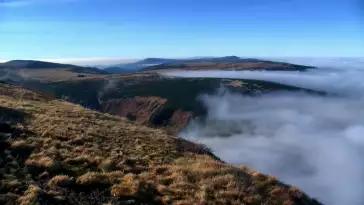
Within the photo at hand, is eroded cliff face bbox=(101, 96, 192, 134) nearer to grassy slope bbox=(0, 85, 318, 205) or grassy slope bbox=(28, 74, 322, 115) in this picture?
grassy slope bbox=(28, 74, 322, 115)

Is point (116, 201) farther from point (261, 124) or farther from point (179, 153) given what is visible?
point (261, 124)

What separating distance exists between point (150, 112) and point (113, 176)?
129 m

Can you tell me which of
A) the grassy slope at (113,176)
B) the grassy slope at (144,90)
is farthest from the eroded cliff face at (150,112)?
the grassy slope at (113,176)

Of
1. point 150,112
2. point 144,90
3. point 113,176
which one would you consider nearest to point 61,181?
point 113,176

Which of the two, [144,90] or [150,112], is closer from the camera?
[150,112]

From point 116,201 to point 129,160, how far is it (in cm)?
624

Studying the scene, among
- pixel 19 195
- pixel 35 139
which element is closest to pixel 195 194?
pixel 19 195

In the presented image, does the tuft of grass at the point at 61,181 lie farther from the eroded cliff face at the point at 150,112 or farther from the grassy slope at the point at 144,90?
the grassy slope at the point at 144,90

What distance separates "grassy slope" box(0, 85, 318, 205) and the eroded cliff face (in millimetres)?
105181

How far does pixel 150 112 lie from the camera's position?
144875 millimetres

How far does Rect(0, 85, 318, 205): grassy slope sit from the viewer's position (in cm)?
1373

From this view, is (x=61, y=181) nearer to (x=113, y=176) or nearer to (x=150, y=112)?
(x=113, y=176)

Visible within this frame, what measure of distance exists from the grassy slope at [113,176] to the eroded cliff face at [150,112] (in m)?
105

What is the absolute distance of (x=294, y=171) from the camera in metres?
159
